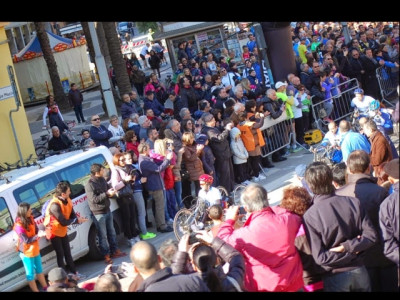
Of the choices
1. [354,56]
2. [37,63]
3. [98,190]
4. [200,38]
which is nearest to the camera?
[98,190]

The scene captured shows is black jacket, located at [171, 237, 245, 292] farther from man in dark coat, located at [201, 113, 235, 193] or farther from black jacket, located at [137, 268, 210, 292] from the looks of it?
man in dark coat, located at [201, 113, 235, 193]

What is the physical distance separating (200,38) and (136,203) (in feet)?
59.3

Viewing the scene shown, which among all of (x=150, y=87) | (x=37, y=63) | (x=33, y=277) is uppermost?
(x=37, y=63)

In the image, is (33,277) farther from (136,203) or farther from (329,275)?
(329,275)

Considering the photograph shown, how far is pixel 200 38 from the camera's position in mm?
30250

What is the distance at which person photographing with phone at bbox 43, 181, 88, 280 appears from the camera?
11195 mm

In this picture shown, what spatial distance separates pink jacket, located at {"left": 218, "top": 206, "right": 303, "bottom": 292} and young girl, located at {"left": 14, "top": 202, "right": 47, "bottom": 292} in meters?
4.57

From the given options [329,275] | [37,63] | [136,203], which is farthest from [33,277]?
[37,63]

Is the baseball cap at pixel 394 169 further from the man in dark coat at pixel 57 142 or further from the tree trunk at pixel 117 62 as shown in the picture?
the tree trunk at pixel 117 62

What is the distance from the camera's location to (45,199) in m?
11.7

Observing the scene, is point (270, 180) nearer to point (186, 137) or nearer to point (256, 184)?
point (186, 137)

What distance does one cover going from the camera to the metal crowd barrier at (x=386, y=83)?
19.8m

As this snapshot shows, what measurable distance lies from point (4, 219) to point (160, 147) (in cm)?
322

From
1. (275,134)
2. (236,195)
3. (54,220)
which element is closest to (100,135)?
(236,195)
